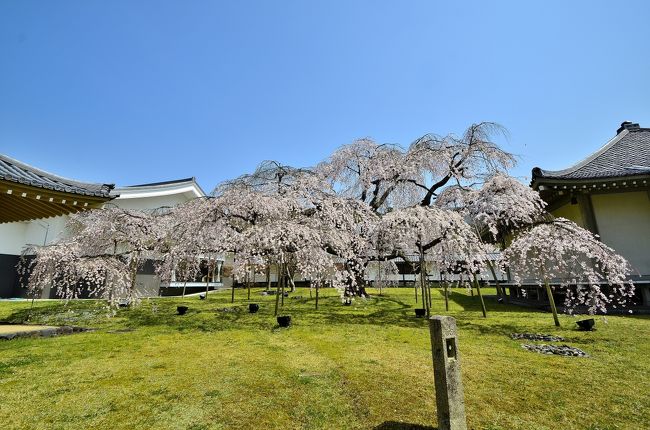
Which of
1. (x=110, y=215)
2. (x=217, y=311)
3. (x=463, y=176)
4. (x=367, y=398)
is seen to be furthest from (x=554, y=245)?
(x=110, y=215)

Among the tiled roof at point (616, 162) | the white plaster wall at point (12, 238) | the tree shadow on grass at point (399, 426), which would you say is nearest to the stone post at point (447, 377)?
the tree shadow on grass at point (399, 426)

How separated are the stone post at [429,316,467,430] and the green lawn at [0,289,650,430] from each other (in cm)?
45

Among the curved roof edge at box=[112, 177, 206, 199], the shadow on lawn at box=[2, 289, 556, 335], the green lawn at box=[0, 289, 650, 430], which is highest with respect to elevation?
the curved roof edge at box=[112, 177, 206, 199]

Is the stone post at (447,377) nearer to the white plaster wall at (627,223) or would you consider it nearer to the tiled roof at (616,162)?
the tiled roof at (616,162)

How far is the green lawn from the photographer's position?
3398 millimetres

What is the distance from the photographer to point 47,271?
34.2 feet

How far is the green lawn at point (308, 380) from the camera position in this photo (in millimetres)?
3398

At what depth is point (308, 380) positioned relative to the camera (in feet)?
15.0

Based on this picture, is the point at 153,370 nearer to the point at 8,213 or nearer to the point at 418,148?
the point at 8,213

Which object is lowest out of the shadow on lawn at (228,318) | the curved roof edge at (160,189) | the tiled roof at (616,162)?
the shadow on lawn at (228,318)

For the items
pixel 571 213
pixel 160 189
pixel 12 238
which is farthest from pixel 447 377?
pixel 160 189

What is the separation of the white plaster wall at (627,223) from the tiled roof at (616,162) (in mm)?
1011

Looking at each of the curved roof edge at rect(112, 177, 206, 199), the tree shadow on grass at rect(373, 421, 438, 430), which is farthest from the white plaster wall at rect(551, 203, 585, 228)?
the curved roof edge at rect(112, 177, 206, 199)

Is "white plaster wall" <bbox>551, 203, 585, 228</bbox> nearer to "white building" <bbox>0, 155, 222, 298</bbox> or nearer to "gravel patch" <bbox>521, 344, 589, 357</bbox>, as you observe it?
"gravel patch" <bbox>521, 344, 589, 357</bbox>
